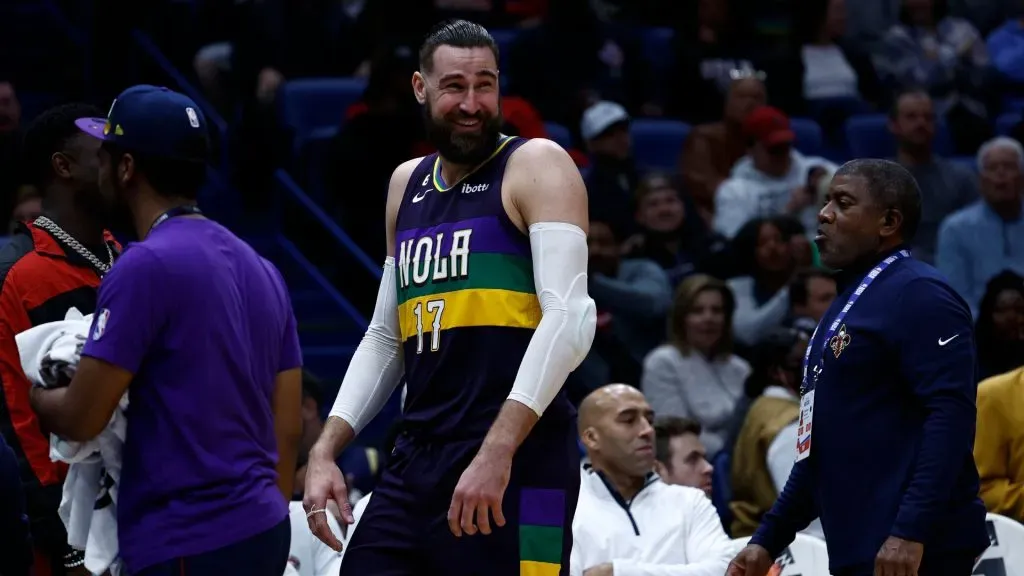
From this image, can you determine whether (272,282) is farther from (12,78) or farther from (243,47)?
(12,78)

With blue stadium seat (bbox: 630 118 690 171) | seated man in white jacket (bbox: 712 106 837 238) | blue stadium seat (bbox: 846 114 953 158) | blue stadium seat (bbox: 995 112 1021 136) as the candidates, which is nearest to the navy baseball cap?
seated man in white jacket (bbox: 712 106 837 238)

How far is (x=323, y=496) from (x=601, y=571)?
7.81 feet

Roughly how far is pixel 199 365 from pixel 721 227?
7088mm

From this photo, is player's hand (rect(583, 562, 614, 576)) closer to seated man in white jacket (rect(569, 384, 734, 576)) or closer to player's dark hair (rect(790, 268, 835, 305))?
seated man in white jacket (rect(569, 384, 734, 576))

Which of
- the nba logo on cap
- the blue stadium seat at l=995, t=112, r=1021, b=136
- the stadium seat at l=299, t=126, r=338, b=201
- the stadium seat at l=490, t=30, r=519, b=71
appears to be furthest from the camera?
the blue stadium seat at l=995, t=112, r=1021, b=136

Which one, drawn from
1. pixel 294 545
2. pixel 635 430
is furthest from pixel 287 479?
pixel 635 430

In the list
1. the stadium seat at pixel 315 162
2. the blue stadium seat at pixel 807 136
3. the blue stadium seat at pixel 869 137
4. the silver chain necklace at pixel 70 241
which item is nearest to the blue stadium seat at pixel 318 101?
the stadium seat at pixel 315 162

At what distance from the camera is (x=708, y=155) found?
37.0ft

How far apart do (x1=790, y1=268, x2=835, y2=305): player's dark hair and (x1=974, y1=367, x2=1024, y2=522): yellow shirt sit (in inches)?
108

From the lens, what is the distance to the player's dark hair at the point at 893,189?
4.49 meters

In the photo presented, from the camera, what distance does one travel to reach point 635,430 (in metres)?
6.78

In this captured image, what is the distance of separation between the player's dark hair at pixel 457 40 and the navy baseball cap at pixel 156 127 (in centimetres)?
67

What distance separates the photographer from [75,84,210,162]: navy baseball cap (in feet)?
12.8

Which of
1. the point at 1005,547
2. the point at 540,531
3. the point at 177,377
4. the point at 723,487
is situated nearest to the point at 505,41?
the point at 723,487
